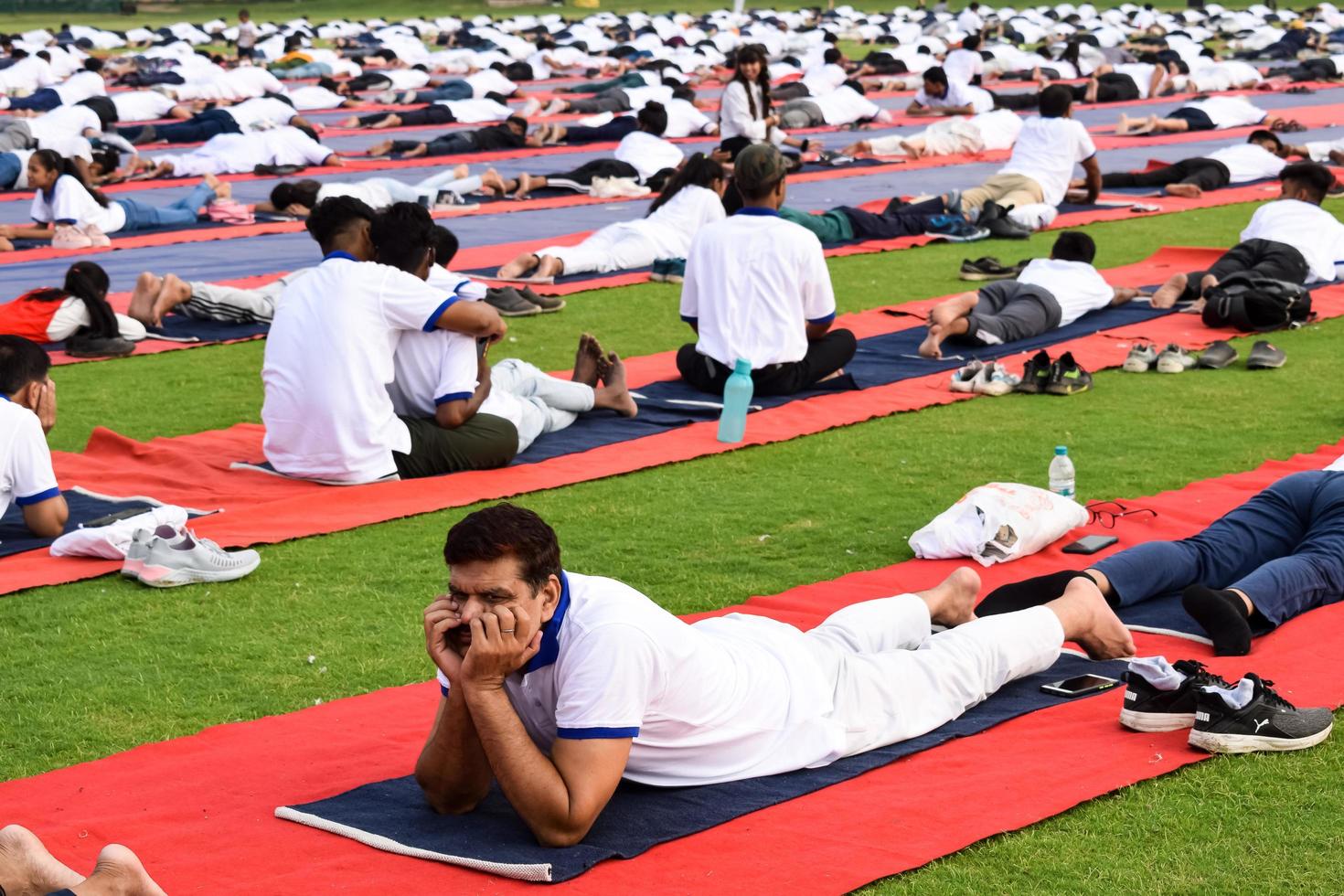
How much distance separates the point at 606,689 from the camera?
10.6 feet

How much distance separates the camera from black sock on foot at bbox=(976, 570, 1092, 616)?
15.5ft

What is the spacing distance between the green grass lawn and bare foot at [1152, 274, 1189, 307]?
0.79 meters

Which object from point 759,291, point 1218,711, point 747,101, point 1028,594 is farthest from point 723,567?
point 747,101

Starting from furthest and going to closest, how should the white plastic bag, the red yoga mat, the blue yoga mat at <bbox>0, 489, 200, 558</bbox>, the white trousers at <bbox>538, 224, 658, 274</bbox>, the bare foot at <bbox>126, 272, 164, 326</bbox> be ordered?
1. the white trousers at <bbox>538, 224, 658, 274</bbox>
2. the bare foot at <bbox>126, 272, 164, 326</bbox>
3. the blue yoga mat at <bbox>0, 489, 200, 558</bbox>
4. the white plastic bag
5. the red yoga mat

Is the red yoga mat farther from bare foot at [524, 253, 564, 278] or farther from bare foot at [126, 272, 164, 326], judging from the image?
bare foot at [524, 253, 564, 278]

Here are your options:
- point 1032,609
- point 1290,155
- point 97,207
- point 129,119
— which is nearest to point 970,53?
point 1290,155

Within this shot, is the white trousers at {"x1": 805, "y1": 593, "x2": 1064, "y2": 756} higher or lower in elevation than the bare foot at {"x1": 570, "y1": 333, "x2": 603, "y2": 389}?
higher

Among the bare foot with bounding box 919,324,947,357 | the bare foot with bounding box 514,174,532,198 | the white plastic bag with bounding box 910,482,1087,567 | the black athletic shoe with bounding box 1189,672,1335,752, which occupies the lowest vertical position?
the bare foot with bounding box 514,174,532,198

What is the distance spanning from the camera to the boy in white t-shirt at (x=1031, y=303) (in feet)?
28.5

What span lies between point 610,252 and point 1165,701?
24.6ft

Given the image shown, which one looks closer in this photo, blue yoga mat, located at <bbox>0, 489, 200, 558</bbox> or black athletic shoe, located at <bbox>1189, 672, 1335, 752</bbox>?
black athletic shoe, located at <bbox>1189, 672, 1335, 752</bbox>

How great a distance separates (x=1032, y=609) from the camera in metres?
4.44

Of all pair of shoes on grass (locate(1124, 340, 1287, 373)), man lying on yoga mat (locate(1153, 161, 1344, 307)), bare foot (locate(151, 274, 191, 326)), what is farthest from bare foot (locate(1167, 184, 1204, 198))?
bare foot (locate(151, 274, 191, 326))

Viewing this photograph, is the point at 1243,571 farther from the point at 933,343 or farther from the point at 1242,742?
the point at 933,343
